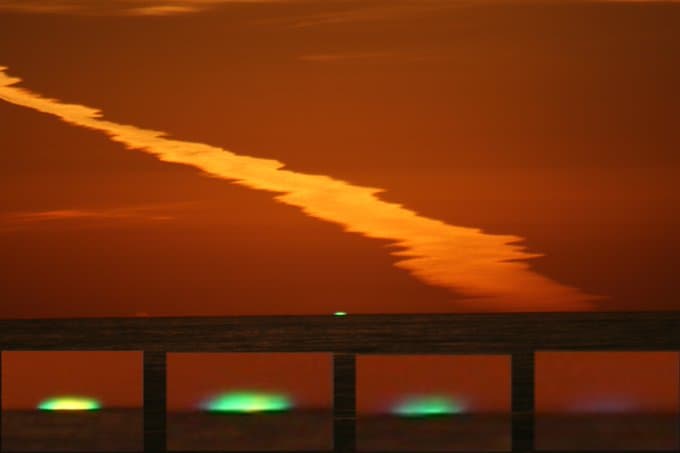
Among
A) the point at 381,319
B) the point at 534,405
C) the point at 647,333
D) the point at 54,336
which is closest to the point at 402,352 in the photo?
the point at 381,319

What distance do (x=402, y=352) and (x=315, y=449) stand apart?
22.1 inches

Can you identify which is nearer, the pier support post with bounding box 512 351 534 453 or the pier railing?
the pier support post with bounding box 512 351 534 453

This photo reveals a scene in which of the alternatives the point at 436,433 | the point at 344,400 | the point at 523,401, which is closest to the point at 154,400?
the point at 344,400

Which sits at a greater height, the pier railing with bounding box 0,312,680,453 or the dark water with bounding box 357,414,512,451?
the pier railing with bounding box 0,312,680,453

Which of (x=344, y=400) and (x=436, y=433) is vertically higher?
(x=344, y=400)

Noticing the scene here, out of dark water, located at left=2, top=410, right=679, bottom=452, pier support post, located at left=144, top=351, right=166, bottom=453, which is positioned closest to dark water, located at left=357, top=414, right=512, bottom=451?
dark water, located at left=2, top=410, right=679, bottom=452

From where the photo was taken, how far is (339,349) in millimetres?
4051

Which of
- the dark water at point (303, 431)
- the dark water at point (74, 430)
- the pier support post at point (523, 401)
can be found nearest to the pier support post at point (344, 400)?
the dark water at point (303, 431)

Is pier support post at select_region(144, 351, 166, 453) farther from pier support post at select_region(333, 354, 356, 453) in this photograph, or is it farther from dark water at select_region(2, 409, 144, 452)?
pier support post at select_region(333, 354, 356, 453)

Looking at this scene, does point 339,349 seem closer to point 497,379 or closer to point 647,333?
point 497,379

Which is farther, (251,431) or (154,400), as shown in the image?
(154,400)

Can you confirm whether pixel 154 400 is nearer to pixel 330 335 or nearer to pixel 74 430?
pixel 74 430

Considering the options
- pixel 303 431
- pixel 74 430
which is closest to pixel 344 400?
pixel 303 431

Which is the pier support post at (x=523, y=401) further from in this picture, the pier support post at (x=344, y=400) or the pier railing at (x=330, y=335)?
the pier support post at (x=344, y=400)
